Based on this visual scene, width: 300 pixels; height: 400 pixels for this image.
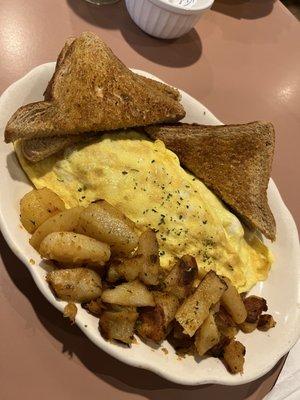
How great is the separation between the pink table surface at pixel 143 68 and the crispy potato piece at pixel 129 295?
0.84 feet

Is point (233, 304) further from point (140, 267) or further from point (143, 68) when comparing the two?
point (143, 68)

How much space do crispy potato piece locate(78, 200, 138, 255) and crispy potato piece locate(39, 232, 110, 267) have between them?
0.04 m

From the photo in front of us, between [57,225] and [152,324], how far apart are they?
47cm

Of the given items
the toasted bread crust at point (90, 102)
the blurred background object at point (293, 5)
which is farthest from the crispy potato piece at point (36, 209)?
the blurred background object at point (293, 5)

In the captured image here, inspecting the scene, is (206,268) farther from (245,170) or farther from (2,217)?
(2,217)

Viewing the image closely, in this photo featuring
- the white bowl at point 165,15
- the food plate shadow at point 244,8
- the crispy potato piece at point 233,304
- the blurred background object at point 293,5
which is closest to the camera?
the crispy potato piece at point 233,304

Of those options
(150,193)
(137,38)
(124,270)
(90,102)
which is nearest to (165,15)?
(137,38)

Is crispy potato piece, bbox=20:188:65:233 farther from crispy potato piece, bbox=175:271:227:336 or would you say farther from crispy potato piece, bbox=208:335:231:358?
crispy potato piece, bbox=208:335:231:358

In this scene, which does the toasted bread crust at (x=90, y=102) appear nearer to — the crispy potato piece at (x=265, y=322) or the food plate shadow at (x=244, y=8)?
the crispy potato piece at (x=265, y=322)

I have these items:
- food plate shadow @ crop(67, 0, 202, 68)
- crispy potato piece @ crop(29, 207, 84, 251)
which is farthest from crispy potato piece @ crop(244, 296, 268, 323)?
food plate shadow @ crop(67, 0, 202, 68)

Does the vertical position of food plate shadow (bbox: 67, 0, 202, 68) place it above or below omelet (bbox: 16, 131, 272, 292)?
above

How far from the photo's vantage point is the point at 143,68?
2666 mm

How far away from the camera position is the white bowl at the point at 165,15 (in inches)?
98.5

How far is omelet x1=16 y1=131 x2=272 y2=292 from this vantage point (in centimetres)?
184
